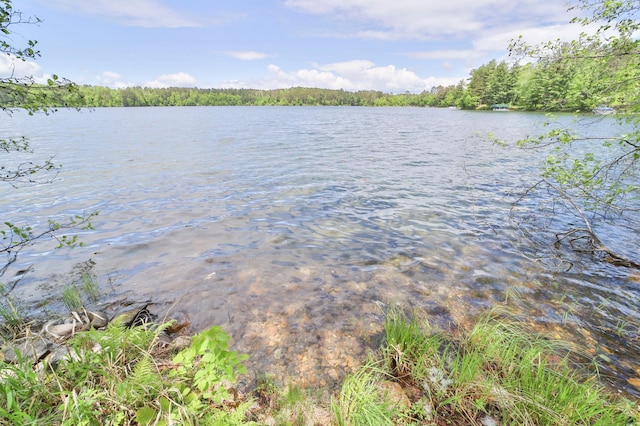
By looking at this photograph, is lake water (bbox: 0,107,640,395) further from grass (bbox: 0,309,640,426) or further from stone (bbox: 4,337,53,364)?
stone (bbox: 4,337,53,364)

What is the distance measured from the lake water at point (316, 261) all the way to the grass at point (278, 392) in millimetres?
748

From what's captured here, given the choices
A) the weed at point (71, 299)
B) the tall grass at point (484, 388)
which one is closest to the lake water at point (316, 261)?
the weed at point (71, 299)

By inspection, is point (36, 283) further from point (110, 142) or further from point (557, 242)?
point (110, 142)

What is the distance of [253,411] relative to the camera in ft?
10.6

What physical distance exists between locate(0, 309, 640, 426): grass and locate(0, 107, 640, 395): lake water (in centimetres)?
75

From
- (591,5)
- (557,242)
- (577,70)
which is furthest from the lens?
(557,242)

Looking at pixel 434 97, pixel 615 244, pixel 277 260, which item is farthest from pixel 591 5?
pixel 434 97

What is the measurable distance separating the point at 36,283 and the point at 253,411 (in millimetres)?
6768

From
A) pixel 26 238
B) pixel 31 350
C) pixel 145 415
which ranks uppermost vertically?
pixel 26 238

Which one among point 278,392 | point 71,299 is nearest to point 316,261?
point 278,392

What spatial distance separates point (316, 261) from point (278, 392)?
4.17 metres

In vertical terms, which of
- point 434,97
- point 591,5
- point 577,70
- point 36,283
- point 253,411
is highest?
point 434,97

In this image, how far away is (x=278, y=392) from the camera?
3535mm

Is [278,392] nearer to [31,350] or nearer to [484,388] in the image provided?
[484,388]
